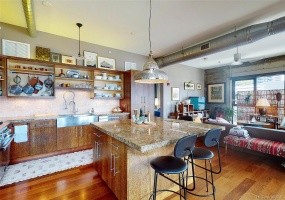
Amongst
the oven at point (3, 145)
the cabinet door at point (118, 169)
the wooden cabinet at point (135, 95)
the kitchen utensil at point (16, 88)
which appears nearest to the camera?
the cabinet door at point (118, 169)

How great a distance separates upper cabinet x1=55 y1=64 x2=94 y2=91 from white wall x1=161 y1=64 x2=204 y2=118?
302 cm

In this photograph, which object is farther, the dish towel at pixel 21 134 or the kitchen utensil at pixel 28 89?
the kitchen utensil at pixel 28 89

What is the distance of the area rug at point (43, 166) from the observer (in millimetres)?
2551

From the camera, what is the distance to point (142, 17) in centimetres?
299

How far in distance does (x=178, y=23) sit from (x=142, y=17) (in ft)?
2.73

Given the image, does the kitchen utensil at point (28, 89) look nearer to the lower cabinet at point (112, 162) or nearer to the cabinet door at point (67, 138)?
the cabinet door at point (67, 138)

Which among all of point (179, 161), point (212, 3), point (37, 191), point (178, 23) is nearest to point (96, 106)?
point (37, 191)

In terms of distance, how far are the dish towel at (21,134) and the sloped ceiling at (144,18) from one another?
234 centimetres

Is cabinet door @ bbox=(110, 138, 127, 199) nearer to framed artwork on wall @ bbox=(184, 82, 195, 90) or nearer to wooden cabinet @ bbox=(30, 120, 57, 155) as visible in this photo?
wooden cabinet @ bbox=(30, 120, 57, 155)

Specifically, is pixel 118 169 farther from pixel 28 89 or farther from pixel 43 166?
pixel 28 89

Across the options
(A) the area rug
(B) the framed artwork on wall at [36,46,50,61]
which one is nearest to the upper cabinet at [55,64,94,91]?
(B) the framed artwork on wall at [36,46,50,61]

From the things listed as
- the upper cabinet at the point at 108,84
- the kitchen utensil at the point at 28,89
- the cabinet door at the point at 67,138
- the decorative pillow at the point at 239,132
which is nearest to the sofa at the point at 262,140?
the decorative pillow at the point at 239,132

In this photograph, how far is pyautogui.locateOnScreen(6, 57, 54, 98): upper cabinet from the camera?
11.1 feet

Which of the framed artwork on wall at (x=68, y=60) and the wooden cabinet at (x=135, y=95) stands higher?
the framed artwork on wall at (x=68, y=60)
